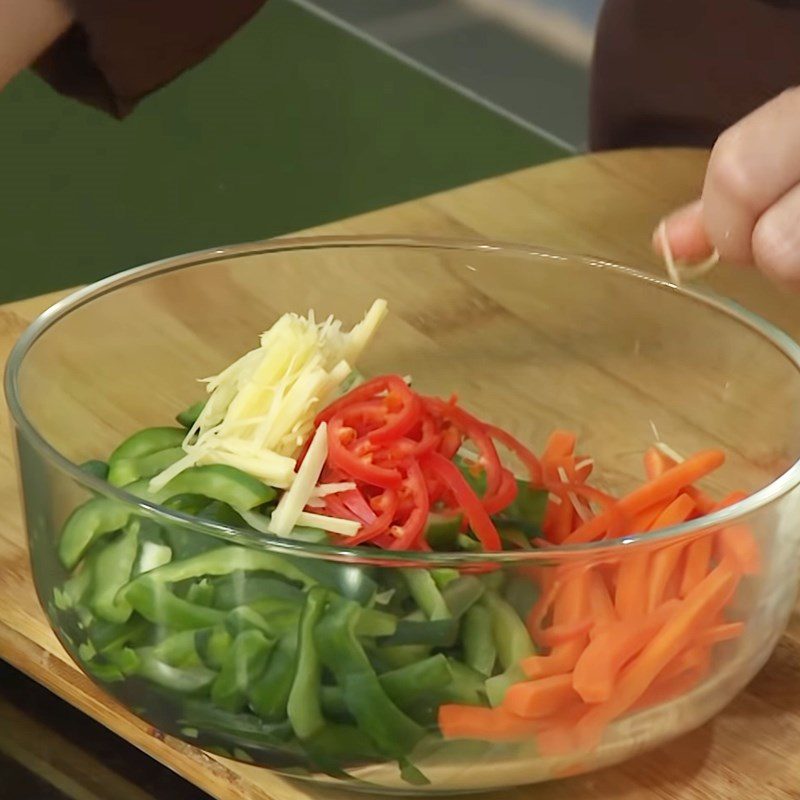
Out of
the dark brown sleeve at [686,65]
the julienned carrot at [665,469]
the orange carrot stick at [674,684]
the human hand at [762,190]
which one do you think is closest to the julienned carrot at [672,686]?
the orange carrot stick at [674,684]

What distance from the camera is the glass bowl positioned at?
588 millimetres

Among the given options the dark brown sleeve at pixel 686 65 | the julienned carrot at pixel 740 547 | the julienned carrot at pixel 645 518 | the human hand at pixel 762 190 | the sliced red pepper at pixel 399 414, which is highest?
the human hand at pixel 762 190

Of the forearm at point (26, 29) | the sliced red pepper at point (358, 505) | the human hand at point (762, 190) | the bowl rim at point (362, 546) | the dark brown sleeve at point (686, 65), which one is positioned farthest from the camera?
the dark brown sleeve at point (686, 65)

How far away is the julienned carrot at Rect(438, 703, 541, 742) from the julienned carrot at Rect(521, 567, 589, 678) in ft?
0.07

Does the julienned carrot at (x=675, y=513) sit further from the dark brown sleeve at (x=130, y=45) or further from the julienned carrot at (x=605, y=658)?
the dark brown sleeve at (x=130, y=45)

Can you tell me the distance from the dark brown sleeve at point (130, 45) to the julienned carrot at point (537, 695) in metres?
0.71

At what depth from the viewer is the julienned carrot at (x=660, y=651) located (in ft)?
2.01

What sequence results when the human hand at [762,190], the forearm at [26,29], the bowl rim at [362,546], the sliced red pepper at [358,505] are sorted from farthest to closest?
the forearm at [26,29] < the human hand at [762,190] < the sliced red pepper at [358,505] < the bowl rim at [362,546]

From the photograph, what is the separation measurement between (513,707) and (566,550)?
66 millimetres

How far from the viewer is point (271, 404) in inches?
28.7

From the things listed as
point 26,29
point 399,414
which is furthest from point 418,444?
point 26,29

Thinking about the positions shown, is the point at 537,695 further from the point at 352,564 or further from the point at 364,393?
the point at 364,393

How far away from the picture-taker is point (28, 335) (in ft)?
2.51

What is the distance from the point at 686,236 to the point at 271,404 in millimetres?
257
